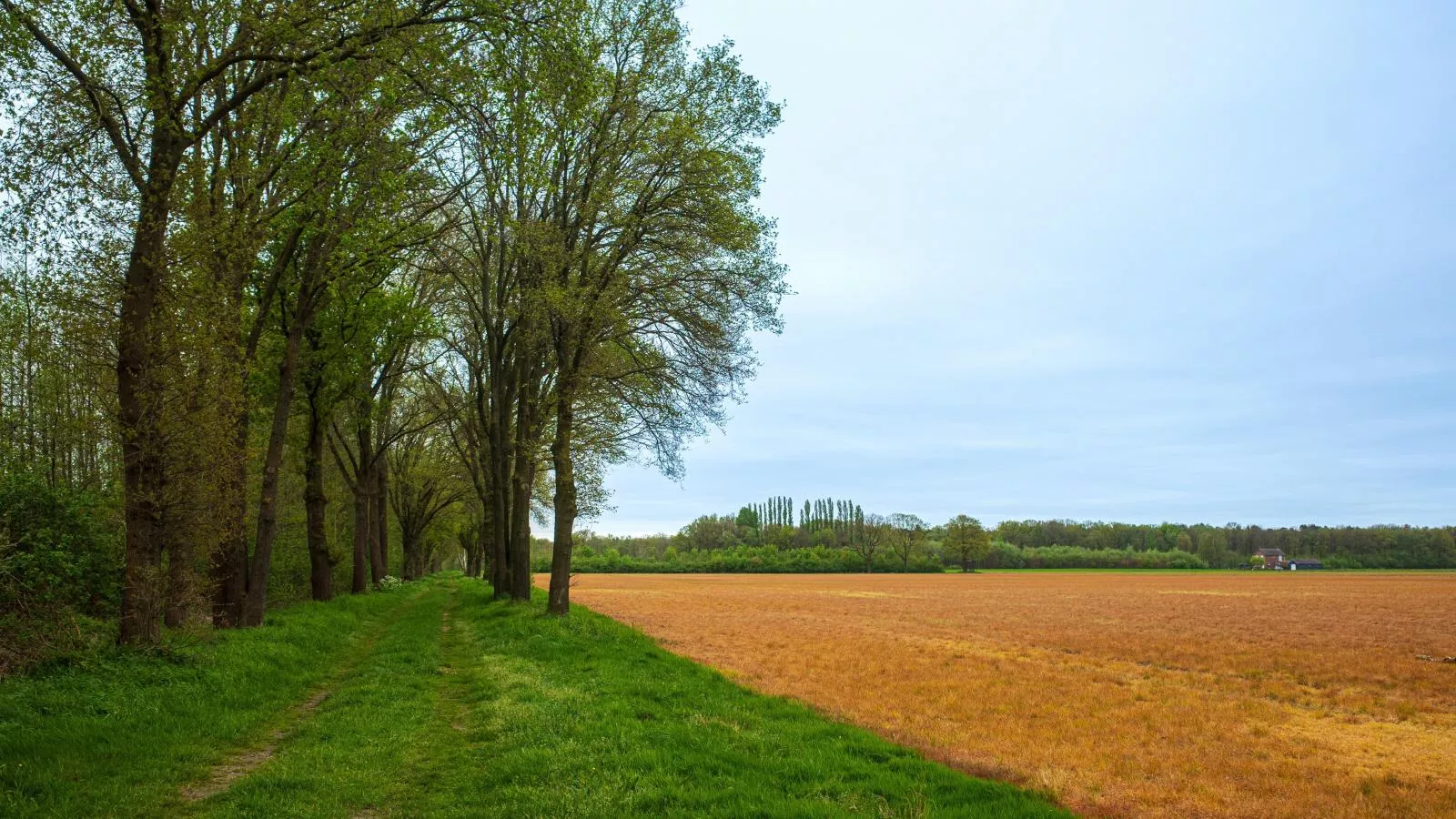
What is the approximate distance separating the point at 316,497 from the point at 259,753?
687 inches

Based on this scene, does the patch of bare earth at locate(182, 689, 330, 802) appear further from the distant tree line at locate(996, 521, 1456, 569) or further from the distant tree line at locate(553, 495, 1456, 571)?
the distant tree line at locate(996, 521, 1456, 569)

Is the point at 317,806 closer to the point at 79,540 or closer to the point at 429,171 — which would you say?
the point at 79,540

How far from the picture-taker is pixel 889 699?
1705cm

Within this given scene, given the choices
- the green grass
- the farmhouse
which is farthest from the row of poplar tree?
the farmhouse

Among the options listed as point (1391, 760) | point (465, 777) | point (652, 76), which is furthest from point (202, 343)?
point (1391, 760)

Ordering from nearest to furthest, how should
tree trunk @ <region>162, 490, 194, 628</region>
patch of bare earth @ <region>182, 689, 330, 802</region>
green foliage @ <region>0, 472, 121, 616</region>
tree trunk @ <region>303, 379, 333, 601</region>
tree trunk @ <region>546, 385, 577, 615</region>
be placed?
patch of bare earth @ <region>182, 689, 330, 802</region>
tree trunk @ <region>162, 490, 194, 628</region>
green foliage @ <region>0, 472, 121, 616</region>
tree trunk @ <region>546, 385, 577, 615</region>
tree trunk @ <region>303, 379, 333, 601</region>

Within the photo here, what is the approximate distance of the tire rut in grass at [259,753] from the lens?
7.32 meters

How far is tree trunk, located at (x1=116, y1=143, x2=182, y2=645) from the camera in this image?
11617mm

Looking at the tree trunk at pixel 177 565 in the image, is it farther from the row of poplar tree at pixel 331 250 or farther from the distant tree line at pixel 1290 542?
the distant tree line at pixel 1290 542

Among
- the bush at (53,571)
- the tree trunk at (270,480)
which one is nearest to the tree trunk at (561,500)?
the tree trunk at (270,480)

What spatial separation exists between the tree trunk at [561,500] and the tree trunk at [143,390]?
396 inches

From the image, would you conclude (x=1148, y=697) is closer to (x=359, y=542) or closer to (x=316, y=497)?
(x=316, y=497)

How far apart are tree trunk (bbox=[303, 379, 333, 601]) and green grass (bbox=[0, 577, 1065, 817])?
9.74 metres

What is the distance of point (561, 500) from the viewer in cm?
2177
